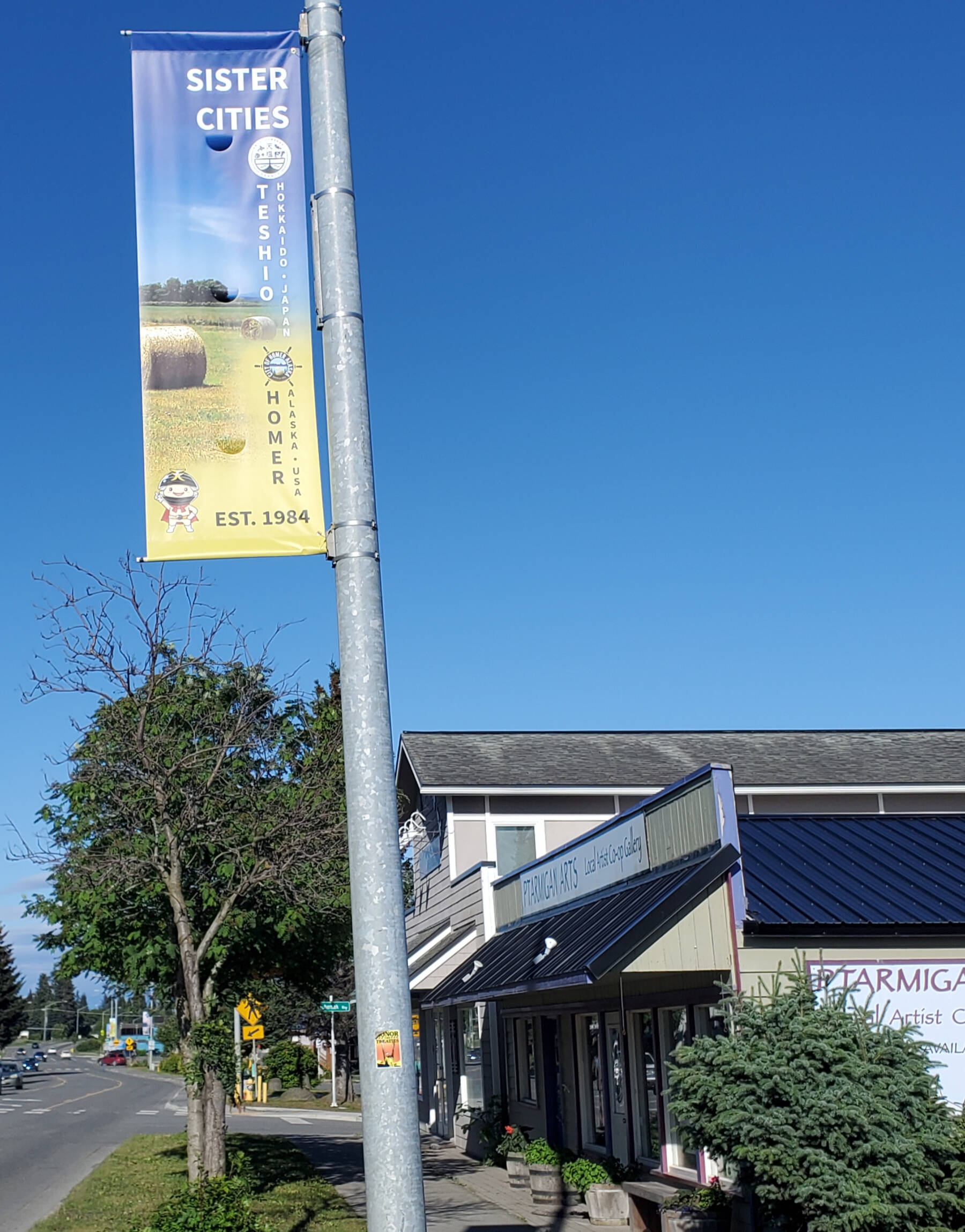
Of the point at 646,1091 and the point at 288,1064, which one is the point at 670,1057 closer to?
the point at 646,1091

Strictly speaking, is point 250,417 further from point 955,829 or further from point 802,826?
point 955,829

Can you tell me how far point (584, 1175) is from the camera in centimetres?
1540

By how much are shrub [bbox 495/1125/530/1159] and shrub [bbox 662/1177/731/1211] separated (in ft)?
19.3

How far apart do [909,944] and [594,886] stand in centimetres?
462

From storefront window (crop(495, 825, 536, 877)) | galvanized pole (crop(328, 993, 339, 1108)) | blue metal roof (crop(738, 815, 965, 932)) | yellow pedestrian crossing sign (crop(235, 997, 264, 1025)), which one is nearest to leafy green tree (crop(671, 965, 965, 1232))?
blue metal roof (crop(738, 815, 965, 932))

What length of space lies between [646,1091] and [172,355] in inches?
459

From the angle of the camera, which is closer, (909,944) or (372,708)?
(372,708)

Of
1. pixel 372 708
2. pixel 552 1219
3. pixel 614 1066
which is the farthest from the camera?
pixel 614 1066

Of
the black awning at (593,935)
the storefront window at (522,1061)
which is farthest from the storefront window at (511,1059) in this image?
the black awning at (593,935)

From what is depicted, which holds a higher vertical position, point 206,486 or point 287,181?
point 287,181

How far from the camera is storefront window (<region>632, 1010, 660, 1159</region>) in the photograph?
1430cm

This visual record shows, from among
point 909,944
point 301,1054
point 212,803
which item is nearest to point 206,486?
point 909,944

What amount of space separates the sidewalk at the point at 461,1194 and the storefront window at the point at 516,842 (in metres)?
5.38

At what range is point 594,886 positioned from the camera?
49.4 ft
